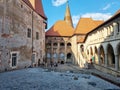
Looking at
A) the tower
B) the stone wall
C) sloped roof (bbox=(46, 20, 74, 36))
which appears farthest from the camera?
the tower

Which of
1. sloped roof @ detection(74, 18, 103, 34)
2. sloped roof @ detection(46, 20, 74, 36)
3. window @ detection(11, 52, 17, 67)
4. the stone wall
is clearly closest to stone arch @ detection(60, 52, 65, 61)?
sloped roof @ detection(46, 20, 74, 36)

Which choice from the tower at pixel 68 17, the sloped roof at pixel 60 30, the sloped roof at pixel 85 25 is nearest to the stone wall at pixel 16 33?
the sloped roof at pixel 85 25

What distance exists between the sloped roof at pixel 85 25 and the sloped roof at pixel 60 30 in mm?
4945

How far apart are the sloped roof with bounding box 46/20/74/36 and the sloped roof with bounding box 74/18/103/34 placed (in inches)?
195

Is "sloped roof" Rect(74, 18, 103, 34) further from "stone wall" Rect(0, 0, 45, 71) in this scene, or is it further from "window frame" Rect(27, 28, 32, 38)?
"window frame" Rect(27, 28, 32, 38)

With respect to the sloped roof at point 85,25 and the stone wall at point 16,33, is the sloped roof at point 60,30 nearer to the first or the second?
the sloped roof at point 85,25

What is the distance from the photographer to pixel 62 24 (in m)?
41.3

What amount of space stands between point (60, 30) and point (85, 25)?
762 centimetres

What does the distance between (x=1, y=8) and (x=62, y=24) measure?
93.7 ft

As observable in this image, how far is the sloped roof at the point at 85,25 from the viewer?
3294 centimetres

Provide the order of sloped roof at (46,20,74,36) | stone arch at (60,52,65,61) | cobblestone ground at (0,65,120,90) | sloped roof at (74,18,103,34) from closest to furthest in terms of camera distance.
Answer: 1. cobblestone ground at (0,65,120,90)
2. sloped roof at (74,18,103,34)
3. stone arch at (60,52,65,61)
4. sloped roof at (46,20,74,36)

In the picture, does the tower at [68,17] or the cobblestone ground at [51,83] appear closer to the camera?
the cobblestone ground at [51,83]

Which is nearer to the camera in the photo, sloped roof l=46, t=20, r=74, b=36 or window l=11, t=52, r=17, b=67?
window l=11, t=52, r=17, b=67

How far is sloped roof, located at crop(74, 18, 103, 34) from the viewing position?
108 feet
